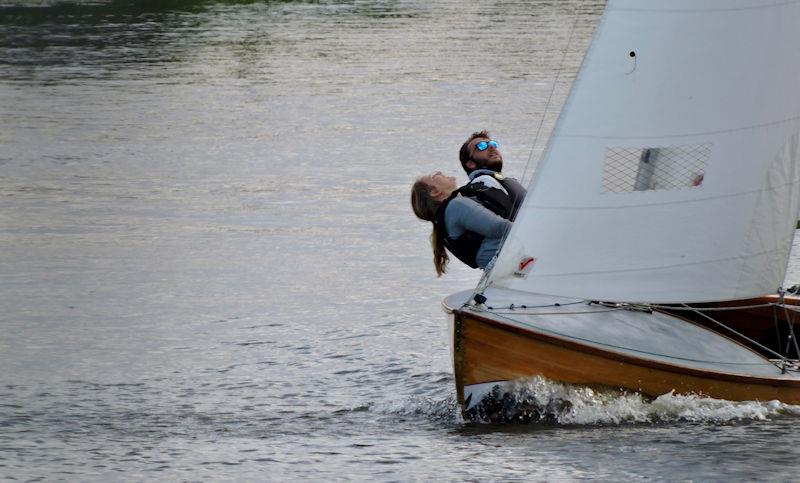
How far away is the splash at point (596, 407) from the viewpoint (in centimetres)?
1046

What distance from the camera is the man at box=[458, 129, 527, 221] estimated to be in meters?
11.1

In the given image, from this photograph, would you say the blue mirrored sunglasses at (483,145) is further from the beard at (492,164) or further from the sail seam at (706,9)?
the sail seam at (706,9)

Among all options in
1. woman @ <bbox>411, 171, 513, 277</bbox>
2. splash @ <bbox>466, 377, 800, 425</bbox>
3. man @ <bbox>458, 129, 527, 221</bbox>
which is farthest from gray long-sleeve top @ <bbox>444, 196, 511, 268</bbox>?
splash @ <bbox>466, 377, 800, 425</bbox>

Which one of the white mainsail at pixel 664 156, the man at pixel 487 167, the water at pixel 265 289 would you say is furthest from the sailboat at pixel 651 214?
the man at pixel 487 167

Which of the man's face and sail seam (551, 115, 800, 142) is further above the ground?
sail seam (551, 115, 800, 142)

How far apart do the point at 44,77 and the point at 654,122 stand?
27.3 meters

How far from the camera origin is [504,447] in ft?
34.0

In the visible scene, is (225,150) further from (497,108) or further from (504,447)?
(504,447)

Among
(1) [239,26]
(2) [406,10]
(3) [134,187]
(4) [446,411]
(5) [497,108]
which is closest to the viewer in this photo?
(4) [446,411]

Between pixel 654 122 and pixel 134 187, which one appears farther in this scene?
pixel 134 187

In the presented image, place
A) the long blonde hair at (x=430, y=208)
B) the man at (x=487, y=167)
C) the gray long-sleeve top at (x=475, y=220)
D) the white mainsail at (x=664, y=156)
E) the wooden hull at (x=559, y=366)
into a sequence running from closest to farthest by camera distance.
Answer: the wooden hull at (x=559, y=366) < the white mainsail at (x=664, y=156) < the gray long-sleeve top at (x=475, y=220) < the man at (x=487, y=167) < the long blonde hair at (x=430, y=208)

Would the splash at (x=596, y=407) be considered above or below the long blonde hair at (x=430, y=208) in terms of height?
below

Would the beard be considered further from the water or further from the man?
the water

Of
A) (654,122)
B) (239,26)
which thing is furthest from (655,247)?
(239,26)
